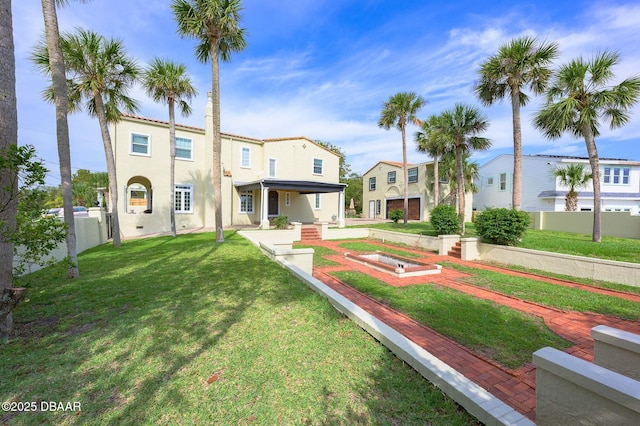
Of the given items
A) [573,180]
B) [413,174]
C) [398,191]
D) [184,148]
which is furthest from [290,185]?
[573,180]

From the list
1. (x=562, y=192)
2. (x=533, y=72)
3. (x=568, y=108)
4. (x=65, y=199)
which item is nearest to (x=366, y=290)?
(x=65, y=199)

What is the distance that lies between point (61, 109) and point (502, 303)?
36.9ft

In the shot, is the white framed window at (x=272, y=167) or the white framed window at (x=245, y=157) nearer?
the white framed window at (x=245, y=157)

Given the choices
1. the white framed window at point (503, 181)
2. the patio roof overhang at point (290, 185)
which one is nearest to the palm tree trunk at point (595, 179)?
the patio roof overhang at point (290, 185)

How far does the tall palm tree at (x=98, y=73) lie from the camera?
10.5 m

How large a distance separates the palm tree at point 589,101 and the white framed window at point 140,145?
2073 cm

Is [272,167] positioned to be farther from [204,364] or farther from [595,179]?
[204,364]

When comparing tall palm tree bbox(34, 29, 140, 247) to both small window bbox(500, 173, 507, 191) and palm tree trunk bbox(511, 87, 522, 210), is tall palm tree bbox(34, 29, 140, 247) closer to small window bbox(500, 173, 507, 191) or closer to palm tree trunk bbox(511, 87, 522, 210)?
palm tree trunk bbox(511, 87, 522, 210)

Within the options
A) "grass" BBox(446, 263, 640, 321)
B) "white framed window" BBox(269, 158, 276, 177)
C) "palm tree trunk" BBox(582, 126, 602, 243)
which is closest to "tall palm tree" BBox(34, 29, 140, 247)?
"white framed window" BBox(269, 158, 276, 177)

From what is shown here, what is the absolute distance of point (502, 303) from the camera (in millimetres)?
5895

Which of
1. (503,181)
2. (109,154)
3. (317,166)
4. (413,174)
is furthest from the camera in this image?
(503,181)

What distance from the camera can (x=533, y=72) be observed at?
11578 mm

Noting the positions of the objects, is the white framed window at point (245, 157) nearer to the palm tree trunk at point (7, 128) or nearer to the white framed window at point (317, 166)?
the white framed window at point (317, 166)

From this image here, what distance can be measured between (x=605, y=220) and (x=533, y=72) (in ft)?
34.4
